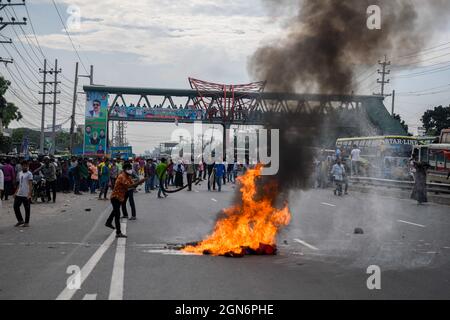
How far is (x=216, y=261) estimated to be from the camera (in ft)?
26.9

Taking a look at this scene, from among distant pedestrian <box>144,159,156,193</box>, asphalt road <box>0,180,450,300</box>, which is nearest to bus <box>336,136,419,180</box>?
distant pedestrian <box>144,159,156,193</box>

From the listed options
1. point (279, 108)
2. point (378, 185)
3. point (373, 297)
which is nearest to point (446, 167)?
point (378, 185)

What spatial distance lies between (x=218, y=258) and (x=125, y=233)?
3.78 metres

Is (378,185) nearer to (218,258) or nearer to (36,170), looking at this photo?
(36,170)

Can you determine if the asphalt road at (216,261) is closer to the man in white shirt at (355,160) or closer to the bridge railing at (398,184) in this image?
the bridge railing at (398,184)

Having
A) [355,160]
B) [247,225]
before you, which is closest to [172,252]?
[247,225]

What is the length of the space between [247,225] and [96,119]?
123 ft

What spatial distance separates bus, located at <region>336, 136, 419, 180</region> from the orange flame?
1905 cm

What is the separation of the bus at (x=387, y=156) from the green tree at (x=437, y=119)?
26.0 m

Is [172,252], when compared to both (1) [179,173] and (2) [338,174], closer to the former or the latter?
(2) [338,174]

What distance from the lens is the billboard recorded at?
44594 mm

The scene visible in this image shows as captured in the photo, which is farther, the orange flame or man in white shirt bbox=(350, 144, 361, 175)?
man in white shirt bbox=(350, 144, 361, 175)

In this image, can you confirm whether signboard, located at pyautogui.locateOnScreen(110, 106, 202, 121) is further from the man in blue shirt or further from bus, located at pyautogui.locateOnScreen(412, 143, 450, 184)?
bus, located at pyautogui.locateOnScreen(412, 143, 450, 184)
